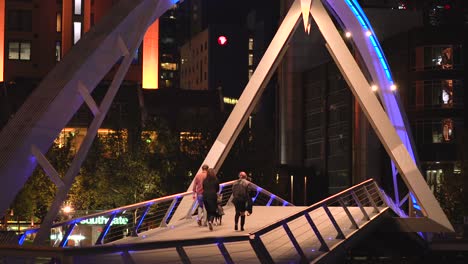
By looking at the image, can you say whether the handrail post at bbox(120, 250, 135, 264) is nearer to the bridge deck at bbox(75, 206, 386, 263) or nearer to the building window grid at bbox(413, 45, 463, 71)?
the bridge deck at bbox(75, 206, 386, 263)

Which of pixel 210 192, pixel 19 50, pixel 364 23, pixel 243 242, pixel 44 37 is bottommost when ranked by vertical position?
pixel 243 242

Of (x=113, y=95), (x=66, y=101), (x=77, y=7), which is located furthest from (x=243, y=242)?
(x=77, y=7)

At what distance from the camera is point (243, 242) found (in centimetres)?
2094

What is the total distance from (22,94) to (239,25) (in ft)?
306

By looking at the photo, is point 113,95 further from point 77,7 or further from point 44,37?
point 77,7

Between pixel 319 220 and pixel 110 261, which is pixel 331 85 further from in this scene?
pixel 110 261

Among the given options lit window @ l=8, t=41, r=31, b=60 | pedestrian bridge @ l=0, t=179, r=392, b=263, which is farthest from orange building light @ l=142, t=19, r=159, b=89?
pedestrian bridge @ l=0, t=179, r=392, b=263

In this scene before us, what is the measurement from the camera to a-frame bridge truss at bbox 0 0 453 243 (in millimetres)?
19297

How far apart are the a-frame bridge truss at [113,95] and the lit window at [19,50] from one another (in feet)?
184

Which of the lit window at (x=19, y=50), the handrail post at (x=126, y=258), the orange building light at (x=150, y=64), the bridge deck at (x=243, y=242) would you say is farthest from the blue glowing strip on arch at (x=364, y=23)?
the lit window at (x=19, y=50)

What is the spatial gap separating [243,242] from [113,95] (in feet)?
14.8

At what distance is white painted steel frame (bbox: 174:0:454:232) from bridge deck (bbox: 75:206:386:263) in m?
1.73

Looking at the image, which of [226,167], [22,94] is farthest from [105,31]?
[22,94]

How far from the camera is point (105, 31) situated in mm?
22078
